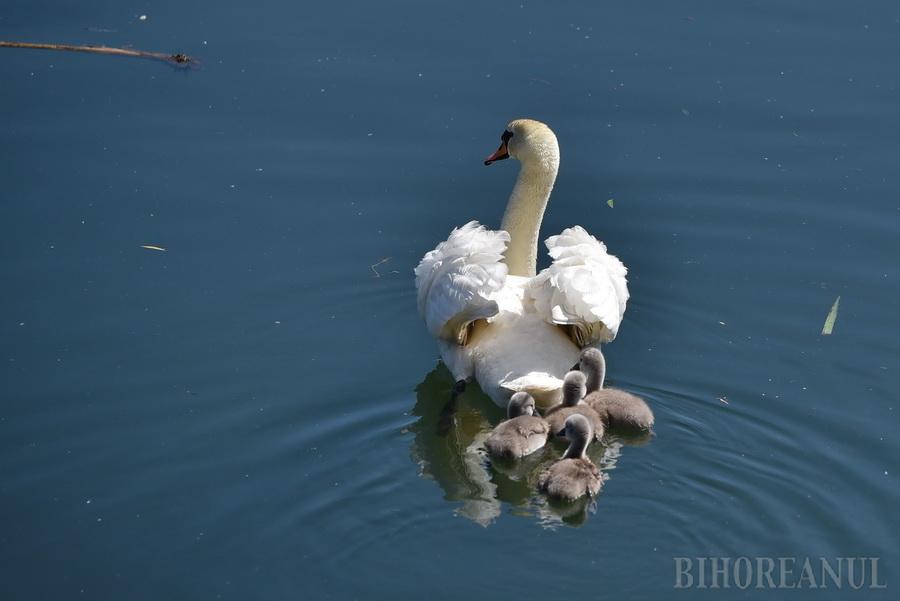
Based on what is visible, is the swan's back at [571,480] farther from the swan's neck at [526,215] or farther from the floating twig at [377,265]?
the floating twig at [377,265]

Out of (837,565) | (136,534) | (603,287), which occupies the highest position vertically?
(603,287)

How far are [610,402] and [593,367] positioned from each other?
13.8 inches

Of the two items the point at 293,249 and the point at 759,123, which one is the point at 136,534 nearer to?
the point at 293,249

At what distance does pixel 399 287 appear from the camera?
409 inches

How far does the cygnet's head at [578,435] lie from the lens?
8.38 meters

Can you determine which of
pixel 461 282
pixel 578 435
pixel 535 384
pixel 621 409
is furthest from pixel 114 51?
pixel 578 435

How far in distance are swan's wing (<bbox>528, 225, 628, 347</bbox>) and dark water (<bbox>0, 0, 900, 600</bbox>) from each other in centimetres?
60

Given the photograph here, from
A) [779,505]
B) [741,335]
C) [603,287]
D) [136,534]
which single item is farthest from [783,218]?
[136,534]

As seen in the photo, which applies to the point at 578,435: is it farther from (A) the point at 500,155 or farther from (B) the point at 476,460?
(A) the point at 500,155

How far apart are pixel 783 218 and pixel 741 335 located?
161 centimetres

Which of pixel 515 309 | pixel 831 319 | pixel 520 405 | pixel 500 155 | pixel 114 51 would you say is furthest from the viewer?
pixel 114 51

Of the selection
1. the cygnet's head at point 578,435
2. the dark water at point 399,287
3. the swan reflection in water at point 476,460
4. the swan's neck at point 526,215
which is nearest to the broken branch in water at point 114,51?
the dark water at point 399,287

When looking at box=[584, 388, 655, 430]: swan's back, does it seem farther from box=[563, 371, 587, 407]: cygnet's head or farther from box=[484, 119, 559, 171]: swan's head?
box=[484, 119, 559, 171]: swan's head

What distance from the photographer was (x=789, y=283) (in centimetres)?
1040
